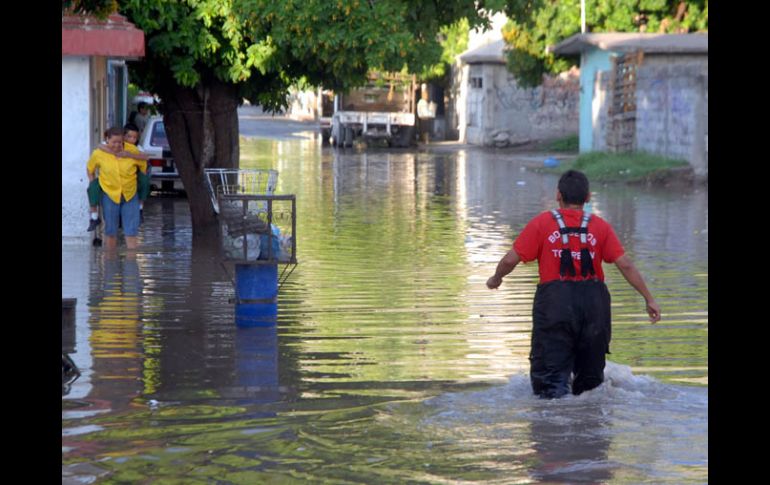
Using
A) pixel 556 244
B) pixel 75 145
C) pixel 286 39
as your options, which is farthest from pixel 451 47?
pixel 556 244

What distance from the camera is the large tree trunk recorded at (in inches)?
704

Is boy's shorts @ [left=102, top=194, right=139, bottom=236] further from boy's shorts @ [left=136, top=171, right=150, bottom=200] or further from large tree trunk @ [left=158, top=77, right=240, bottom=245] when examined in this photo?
large tree trunk @ [left=158, top=77, right=240, bottom=245]

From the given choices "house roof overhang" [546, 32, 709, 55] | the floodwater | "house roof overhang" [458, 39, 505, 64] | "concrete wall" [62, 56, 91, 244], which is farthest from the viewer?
"house roof overhang" [458, 39, 505, 64]

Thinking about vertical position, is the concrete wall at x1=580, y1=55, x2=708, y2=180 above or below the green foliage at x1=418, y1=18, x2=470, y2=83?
below

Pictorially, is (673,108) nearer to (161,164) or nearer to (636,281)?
(161,164)

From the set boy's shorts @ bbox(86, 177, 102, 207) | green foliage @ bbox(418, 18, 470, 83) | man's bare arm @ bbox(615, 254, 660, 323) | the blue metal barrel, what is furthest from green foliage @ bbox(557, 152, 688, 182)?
man's bare arm @ bbox(615, 254, 660, 323)

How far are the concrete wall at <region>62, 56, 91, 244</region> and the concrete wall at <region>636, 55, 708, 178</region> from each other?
15.0 metres

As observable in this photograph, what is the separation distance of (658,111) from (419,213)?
10.9m

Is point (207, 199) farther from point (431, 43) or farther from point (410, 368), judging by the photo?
point (410, 368)

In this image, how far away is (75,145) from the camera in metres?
17.1

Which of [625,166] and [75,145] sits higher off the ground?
[75,145]

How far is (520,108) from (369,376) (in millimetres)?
38681
